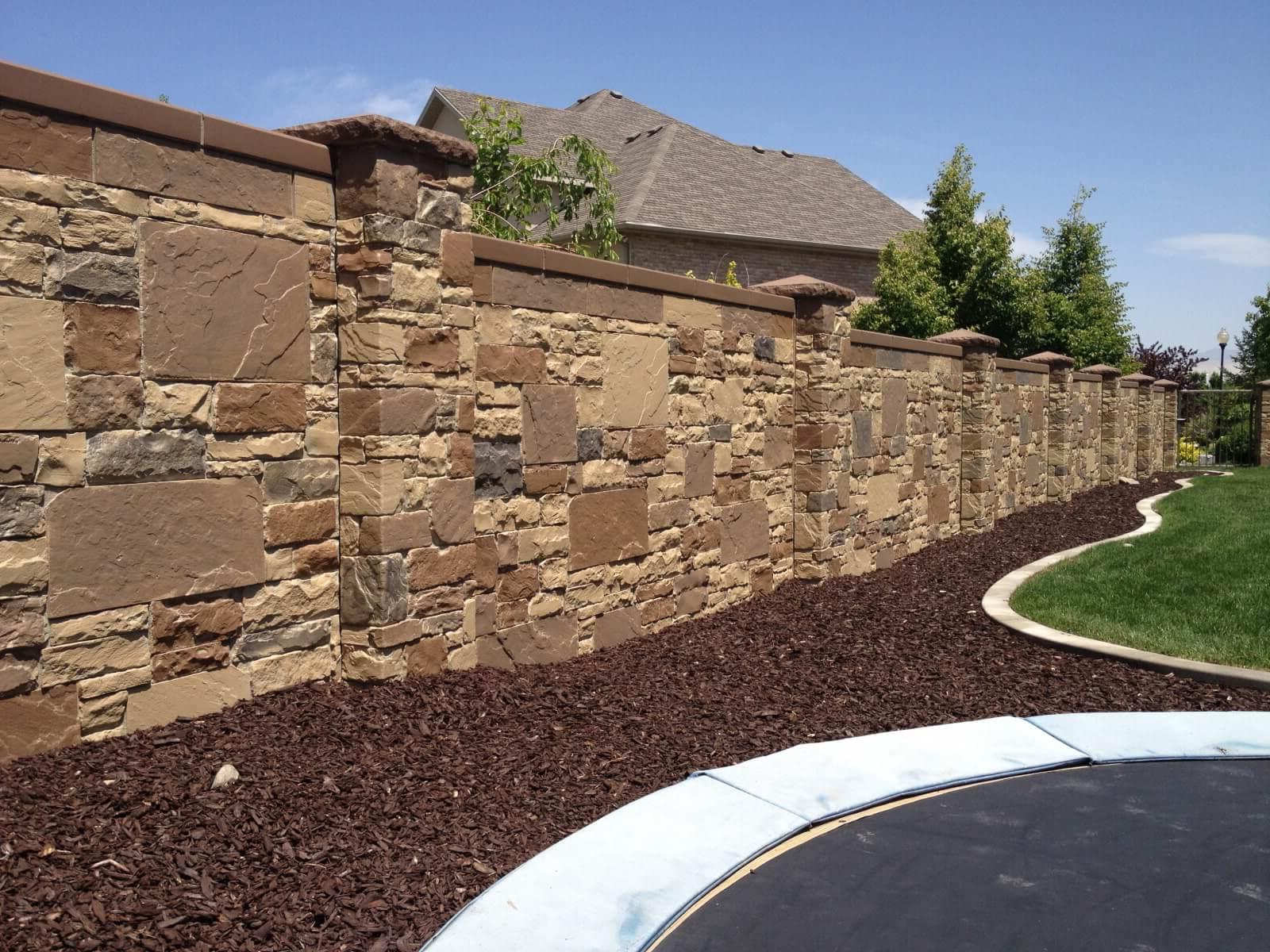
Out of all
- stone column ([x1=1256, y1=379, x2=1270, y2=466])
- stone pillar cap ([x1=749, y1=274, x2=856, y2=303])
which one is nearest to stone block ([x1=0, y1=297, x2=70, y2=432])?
stone pillar cap ([x1=749, y1=274, x2=856, y2=303])

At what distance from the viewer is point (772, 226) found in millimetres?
22625

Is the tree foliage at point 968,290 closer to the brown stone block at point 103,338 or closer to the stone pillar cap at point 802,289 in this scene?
the stone pillar cap at point 802,289

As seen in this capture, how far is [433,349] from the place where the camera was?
17.1ft

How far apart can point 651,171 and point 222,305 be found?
18399 millimetres

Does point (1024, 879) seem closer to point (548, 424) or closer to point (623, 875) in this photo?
point (623, 875)

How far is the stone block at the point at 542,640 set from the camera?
605 cm

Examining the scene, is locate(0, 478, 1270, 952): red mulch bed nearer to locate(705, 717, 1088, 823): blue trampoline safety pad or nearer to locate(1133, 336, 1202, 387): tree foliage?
locate(705, 717, 1088, 823): blue trampoline safety pad

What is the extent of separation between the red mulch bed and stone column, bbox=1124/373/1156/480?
15.9 metres

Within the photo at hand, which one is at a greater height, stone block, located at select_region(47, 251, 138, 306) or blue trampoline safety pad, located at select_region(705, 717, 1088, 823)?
stone block, located at select_region(47, 251, 138, 306)

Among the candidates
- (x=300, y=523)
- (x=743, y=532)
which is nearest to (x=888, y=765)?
(x=300, y=523)

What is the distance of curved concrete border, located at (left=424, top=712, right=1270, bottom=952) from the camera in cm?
304

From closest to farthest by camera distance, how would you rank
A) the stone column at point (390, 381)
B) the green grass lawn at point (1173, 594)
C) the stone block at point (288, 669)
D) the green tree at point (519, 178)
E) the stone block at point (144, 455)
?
the stone block at point (144, 455) < the stone block at point (288, 669) < the stone column at point (390, 381) < the green grass lawn at point (1173, 594) < the green tree at point (519, 178)

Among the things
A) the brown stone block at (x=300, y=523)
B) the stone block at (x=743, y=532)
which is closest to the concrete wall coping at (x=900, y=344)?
the stone block at (x=743, y=532)

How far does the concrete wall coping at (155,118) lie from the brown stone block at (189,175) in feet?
0.15
